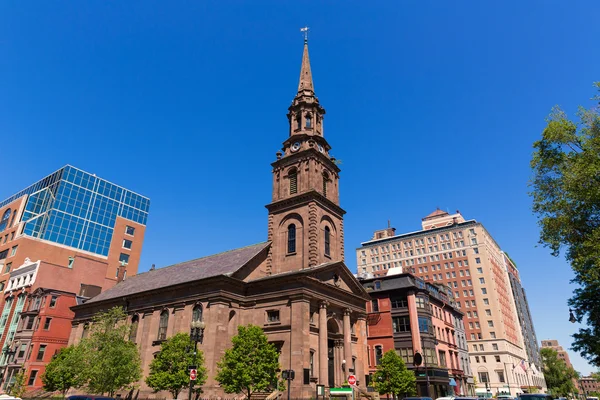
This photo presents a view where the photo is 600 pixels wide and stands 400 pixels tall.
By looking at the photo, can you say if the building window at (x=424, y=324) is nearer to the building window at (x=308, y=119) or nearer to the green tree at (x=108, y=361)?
the building window at (x=308, y=119)

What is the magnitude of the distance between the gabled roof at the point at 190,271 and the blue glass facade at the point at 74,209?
78.8 ft

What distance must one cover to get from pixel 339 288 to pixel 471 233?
68868mm

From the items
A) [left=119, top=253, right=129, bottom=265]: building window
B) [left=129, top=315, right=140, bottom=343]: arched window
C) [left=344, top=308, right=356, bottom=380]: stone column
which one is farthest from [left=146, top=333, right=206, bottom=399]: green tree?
[left=119, top=253, right=129, bottom=265]: building window

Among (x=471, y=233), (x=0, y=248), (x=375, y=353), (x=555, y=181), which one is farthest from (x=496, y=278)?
(x=0, y=248)

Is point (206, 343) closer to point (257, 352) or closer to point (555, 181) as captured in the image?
point (257, 352)

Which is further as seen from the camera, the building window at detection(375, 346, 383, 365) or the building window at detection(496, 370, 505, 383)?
the building window at detection(496, 370, 505, 383)

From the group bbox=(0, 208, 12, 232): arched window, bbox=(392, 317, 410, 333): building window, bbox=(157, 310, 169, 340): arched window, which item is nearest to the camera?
bbox=(157, 310, 169, 340): arched window

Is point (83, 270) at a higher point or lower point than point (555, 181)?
higher

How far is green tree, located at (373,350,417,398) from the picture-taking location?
38000mm

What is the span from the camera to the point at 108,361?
2995 centimetres

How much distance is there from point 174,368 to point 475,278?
262ft

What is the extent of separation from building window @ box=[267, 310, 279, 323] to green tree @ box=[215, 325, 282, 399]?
439 centimetres

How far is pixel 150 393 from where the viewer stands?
117 feet

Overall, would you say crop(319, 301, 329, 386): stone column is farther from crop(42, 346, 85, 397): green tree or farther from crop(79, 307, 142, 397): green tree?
crop(42, 346, 85, 397): green tree
